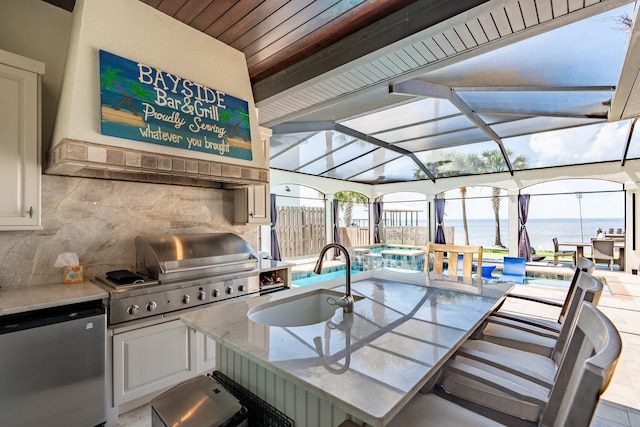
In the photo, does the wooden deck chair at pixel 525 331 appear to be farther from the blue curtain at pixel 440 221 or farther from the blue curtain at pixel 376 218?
the blue curtain at pixel 376 218

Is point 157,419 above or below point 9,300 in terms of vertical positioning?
below

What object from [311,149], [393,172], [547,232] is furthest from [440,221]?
[547,232]

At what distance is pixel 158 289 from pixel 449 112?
4842 millimetres

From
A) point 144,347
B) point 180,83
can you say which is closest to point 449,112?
point 180,83

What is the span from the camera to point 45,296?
188cm

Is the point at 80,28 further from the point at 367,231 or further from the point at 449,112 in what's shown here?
the point at 367,231

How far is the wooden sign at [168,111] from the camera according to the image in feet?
6.61

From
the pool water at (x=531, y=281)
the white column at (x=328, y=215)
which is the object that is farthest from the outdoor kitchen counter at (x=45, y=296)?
the white column at (x=328, y=215)

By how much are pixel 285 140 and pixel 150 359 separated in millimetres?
4607

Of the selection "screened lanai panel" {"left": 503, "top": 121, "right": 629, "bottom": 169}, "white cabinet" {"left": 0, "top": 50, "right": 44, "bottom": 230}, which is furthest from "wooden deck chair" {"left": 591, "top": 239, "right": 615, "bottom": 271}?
"white cabinet" {"left": 0, "top": 50, "right": 44, "bottom": 230}

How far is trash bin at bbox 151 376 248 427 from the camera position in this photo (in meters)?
1.07

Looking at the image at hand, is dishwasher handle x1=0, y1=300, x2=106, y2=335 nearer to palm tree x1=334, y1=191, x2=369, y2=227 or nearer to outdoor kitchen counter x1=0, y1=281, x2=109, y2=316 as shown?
outdoor kitchen counter x1=0, y1=281, x2=109, y2=316

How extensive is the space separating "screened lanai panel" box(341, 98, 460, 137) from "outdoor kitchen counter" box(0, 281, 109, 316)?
440cm

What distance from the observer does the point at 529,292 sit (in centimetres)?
560
